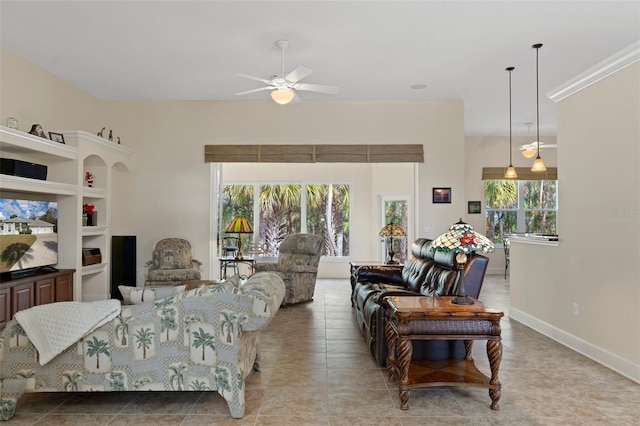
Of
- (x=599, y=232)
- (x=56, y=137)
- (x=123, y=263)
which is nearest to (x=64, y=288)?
(x=123, y=263)

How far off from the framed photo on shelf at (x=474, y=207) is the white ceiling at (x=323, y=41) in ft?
11.6

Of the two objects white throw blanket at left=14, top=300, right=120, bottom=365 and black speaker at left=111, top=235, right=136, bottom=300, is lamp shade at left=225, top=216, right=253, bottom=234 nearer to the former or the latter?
black speaker at left=111, top=235, right=136, bottom=300

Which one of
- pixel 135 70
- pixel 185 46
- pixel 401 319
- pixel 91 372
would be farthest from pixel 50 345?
pixel 135 70

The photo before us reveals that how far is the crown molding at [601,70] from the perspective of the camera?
3299 millimetres

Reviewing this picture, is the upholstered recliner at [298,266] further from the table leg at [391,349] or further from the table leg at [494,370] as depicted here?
the table leg at [494,370]

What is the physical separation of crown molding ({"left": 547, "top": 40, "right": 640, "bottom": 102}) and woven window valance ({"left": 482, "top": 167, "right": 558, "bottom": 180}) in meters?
5.25

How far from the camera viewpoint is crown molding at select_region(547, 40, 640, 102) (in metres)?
3.30

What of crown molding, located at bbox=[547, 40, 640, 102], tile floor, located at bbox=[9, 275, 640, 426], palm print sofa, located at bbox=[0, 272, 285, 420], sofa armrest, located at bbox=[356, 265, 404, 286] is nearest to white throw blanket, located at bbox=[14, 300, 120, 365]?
palm print sofa, located at bbox=[0, 272, 285, 420]

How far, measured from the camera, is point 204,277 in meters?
6.91

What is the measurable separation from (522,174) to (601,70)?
20.5 feet

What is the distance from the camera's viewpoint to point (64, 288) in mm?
5172

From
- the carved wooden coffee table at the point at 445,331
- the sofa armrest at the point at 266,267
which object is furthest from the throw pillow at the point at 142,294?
the sofa armrest at the point at 266,267

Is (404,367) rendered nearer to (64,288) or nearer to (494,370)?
(494,370)

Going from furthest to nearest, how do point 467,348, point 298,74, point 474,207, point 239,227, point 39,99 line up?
point 474,207 < point 239,227 < point 39,99 < point 298,74 < point 467,348
